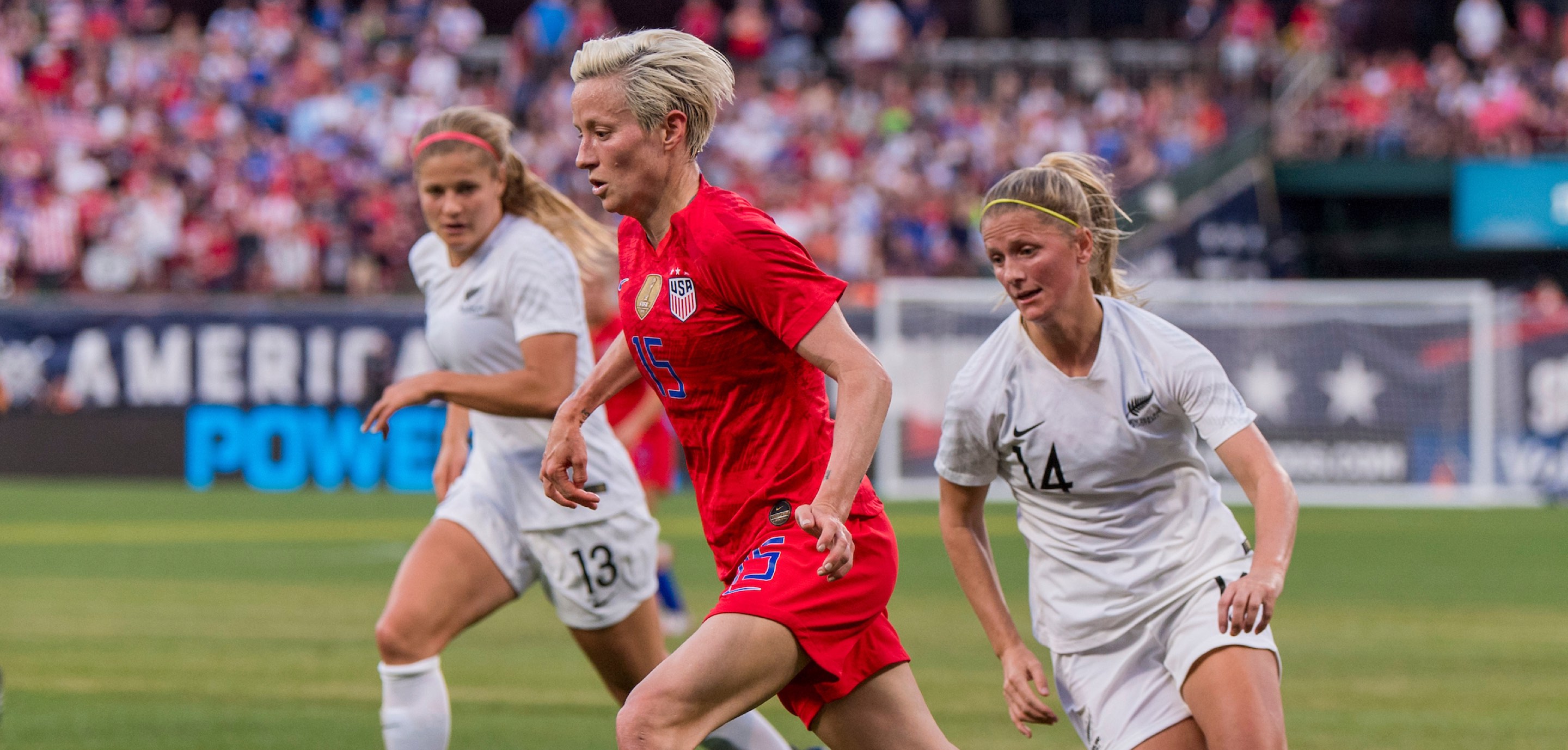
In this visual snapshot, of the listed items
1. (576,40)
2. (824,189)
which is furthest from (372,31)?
(824,189)

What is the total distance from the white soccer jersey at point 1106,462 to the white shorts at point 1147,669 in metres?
0.04

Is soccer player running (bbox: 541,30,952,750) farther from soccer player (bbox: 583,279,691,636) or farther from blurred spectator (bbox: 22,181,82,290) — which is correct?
blurred spectator (bbox: 22,181,82,290)

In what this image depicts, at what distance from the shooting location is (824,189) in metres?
25.2

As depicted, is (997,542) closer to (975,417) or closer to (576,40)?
(975,417)

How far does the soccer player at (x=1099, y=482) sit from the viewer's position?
15.0 ft

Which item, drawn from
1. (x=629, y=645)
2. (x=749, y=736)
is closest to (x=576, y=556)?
(x=629, y=645)

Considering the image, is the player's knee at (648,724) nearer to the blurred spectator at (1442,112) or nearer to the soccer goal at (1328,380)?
the soccer goal at (1328,380)

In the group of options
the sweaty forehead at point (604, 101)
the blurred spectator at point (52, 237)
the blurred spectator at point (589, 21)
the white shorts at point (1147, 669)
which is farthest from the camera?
the blurred spectator at point (589, 21)

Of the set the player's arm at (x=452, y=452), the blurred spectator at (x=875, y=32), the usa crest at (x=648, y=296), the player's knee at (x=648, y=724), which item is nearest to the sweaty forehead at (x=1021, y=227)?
the usa crest at (x=648, y=296)

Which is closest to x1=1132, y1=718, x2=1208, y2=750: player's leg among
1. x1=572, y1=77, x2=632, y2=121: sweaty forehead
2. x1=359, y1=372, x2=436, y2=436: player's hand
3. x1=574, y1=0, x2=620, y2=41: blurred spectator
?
x1=572, y1=77, x2=632, y2=121: sweaty forehead

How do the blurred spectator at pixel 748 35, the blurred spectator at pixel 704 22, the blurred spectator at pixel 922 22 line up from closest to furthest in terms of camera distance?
the blurred spectator at pixel 748 35
the blurred spectator at pixel 704 22
the blurred spectator at pixel 922 22

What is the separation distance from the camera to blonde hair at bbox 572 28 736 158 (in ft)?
13.6

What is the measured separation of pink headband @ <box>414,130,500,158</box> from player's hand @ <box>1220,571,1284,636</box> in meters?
2.84

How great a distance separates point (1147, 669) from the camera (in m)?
4.76
